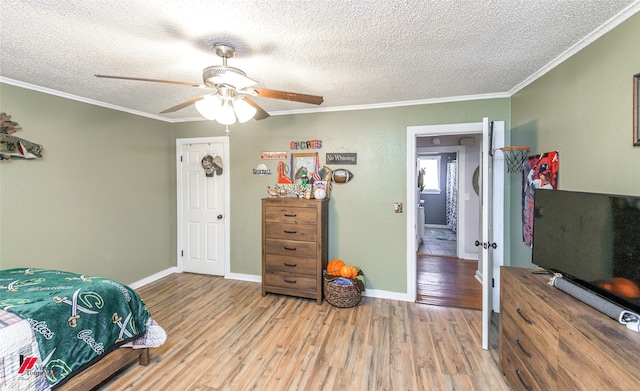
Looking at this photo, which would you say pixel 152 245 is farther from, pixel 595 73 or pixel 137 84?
pixel 595 73

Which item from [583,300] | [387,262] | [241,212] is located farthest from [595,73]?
[241,212]

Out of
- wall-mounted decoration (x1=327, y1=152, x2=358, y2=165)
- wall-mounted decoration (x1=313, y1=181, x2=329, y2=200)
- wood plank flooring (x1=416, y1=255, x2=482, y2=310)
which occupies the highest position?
wall-mounted decoration (x1=327, y1=152, x2=358, y2=165)

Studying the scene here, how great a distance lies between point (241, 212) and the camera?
381 centimetres

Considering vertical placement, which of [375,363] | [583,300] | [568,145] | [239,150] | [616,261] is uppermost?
[239,150]

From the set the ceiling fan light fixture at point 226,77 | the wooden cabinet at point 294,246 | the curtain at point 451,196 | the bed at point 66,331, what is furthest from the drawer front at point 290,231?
the curtain at point 451,196

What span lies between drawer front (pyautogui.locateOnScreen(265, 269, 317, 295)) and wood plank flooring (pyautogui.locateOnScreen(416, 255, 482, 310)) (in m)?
1.32

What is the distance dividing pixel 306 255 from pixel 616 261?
2.47m

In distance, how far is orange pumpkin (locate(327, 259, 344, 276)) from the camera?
3181 millimetres

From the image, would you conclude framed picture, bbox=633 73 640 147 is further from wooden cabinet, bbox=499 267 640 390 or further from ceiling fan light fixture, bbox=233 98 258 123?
ceiling fan light fixture, bbox=233 98 258 123

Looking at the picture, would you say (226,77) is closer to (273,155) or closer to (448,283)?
(273,155)

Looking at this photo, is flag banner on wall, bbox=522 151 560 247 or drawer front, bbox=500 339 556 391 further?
flag banner on wall, bbox=522 151 560 247

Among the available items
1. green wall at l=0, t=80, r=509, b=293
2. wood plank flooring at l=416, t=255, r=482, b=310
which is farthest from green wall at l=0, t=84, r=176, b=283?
wood plank flooring at l=416, t=255, r=482, b=310

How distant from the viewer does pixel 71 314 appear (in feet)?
5.40

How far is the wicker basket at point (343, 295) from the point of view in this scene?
2.96 metres
